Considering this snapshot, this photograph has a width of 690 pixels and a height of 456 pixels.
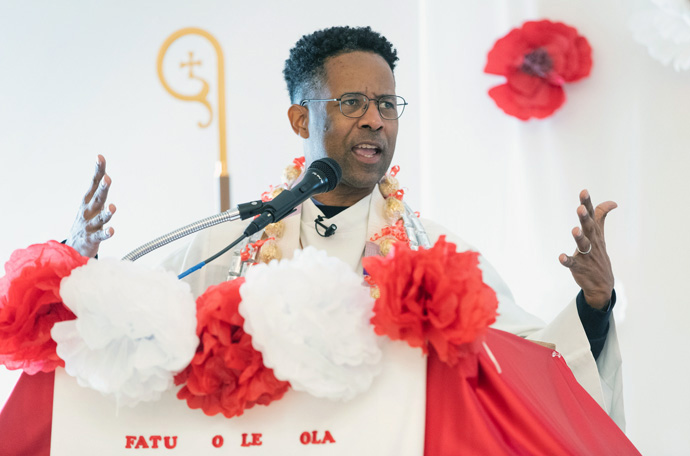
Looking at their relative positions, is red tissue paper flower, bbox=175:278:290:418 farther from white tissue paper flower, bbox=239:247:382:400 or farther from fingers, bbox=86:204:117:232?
fingers, bbox=86:204:117:232

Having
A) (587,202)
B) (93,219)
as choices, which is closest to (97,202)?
(93,219)

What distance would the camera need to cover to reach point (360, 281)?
1067 millimetres

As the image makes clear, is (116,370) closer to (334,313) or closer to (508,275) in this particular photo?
(334,313)

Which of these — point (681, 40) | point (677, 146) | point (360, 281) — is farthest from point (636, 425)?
point (360, 281)

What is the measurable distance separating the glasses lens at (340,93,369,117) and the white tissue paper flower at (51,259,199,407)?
1.10m

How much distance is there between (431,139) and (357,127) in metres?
1.29

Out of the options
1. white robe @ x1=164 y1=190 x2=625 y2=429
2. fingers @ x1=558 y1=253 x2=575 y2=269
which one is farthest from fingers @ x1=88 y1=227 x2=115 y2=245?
fingers @ x1=558 y1=253 x2=575 y2=269

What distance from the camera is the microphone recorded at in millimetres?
1266

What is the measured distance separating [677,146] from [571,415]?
73.0 inches

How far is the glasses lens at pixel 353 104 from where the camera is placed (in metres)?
2.05

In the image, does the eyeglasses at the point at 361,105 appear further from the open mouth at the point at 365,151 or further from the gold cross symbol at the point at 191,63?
the gold cross symbol at the point at 191,63

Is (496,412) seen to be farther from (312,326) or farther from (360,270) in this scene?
(360,270)

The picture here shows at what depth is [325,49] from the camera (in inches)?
85.7

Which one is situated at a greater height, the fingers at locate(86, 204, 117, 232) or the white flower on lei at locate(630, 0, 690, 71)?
the white flower on lei at locate(630, 0, 690, 71)
